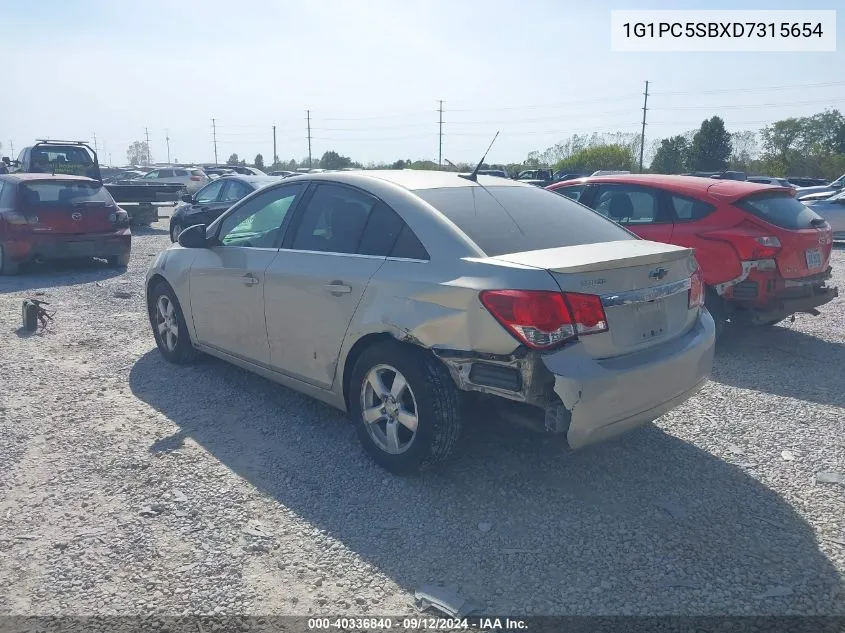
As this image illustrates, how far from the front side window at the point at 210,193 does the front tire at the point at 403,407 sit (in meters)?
12.3

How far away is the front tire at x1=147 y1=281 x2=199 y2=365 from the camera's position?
600 cm

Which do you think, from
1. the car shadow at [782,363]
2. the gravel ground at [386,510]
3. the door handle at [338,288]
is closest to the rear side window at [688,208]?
the car shadow at [782,363]

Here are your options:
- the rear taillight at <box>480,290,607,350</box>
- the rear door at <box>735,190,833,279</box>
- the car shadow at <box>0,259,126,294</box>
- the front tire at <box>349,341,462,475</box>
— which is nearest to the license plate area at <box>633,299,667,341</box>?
the rear taillight at <box>480,290,607,350</box>

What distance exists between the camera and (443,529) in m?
3.52

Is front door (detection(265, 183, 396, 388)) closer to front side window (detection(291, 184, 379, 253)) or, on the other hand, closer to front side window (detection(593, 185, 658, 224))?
front side window (detection(291, 184, 379, 253))

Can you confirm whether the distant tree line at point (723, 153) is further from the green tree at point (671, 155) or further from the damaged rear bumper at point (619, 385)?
the damaged rear bumper at point (619, 385)

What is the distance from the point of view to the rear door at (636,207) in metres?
7.09

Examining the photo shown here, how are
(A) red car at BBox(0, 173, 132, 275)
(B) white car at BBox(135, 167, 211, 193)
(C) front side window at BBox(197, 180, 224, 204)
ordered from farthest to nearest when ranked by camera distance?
(B) white car at BBox(135, 167, 211, 193)
(C) front side window at BBox(197, 180, 224, 204)
(A) red car at BBox(0, 173, 132, 275)

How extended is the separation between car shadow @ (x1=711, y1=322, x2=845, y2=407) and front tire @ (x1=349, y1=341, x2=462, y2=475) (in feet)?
10.3

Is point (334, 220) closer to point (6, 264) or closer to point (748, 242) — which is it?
point (748, 242)

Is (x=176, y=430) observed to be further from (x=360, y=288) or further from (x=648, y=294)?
(x=648, y=294)

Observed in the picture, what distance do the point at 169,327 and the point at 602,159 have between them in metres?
57.7

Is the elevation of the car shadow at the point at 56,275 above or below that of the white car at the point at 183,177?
below

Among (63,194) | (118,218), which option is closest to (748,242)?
(118,218)
